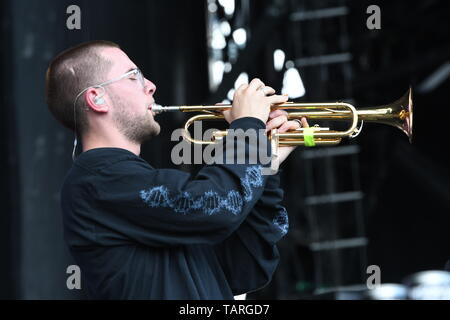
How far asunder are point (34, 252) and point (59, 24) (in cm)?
134

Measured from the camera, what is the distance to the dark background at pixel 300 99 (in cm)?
454

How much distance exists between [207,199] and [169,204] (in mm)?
129

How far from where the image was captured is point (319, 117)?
328 cm

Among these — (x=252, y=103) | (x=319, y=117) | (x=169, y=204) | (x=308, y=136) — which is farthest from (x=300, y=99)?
(x=169, y=204)

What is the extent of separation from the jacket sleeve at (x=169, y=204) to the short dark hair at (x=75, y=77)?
361mm

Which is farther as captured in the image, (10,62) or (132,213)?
(10,62)

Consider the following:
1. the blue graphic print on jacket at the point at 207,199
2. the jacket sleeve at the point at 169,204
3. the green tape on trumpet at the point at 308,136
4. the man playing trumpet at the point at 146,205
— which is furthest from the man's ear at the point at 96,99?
the green tape on trumpet at the point at 308,136

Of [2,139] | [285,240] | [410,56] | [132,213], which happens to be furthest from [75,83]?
[410,56]

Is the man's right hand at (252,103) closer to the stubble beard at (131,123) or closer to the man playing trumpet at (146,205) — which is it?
the man playing trumpet at (146,205)

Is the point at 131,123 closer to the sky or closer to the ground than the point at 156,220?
closer to the sky

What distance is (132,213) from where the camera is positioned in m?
2.64

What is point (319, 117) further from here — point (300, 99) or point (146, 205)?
point (300, 99)

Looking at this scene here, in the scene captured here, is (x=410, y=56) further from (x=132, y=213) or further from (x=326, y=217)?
(x=132, y=213)
